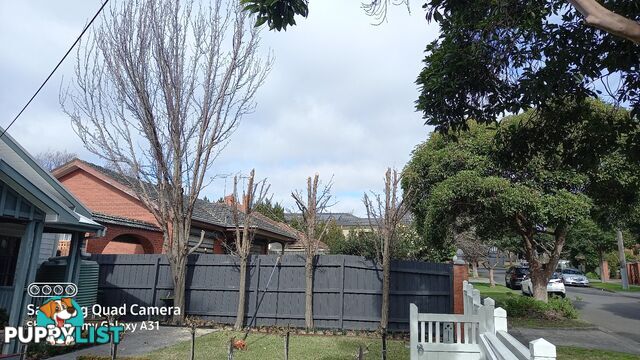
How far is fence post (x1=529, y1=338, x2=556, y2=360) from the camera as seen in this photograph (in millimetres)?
2580

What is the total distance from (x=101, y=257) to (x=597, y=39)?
1391 centimetres

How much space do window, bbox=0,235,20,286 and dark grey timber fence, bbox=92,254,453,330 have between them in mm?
2335

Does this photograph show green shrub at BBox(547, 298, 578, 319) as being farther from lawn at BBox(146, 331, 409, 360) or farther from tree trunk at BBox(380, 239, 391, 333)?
lawn at BBox(146, 331, 409, 360)

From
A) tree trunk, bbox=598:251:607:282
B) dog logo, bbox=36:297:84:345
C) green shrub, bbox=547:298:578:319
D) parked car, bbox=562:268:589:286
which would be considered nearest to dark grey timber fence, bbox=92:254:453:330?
dog logo, bbox=36:297:84:345

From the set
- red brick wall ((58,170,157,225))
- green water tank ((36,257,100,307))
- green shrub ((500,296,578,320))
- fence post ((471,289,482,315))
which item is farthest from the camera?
red brick wall ((58,170,157,225))

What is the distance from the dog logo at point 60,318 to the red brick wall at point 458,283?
9002 mm

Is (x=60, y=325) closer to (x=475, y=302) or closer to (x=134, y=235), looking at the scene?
(x=475, y=302)

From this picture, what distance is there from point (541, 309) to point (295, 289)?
8.90 m

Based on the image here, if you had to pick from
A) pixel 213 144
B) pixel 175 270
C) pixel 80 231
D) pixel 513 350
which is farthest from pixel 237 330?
pixel 513 350

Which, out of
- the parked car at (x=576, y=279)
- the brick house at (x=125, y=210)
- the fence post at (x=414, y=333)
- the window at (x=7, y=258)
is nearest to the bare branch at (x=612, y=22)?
the fence post at (x=414, y=333)

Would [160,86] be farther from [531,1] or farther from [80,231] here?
[531,1]

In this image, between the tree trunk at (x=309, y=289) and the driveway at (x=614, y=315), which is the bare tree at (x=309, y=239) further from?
→ the driveway at (x=614, y=315)

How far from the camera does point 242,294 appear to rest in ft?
41.5

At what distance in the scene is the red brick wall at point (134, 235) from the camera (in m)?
16.1
